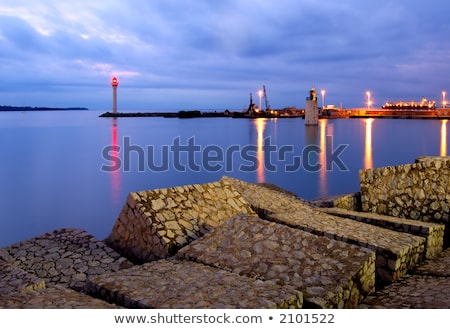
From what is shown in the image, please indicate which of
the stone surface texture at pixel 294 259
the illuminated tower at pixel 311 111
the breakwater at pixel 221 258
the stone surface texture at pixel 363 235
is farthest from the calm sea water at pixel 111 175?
the illuminated tower at pixel 311 111

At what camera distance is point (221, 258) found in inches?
204

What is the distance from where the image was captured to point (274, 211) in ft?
25.1

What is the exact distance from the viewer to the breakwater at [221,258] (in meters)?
4.21

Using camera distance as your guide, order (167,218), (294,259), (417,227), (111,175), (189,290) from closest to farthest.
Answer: (189,290) → (294,259) → (167,218) → (417,227) → (111,175)

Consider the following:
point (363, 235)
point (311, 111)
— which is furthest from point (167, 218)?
point (311, 111)

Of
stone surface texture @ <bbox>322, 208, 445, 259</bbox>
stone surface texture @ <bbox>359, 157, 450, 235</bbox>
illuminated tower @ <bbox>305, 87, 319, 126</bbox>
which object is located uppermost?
illuminated tower @ <bbox>305, 87, 319, 126</bbox>

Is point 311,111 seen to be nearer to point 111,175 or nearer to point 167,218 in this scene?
point 111,175

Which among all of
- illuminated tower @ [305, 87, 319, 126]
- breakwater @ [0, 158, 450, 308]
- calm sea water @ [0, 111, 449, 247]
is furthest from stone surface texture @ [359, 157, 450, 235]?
illuminated tower @ [305, 87, 319, 126]

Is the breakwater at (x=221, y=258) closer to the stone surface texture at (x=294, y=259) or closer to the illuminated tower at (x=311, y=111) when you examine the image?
the stone surface texture at (x=294, y=259)

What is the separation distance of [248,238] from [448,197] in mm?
4235

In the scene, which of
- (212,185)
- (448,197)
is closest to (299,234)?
(212,185)

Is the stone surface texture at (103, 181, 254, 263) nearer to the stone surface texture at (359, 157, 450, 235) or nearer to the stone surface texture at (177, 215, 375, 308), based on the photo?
the stone surface texture at (177, 215, 375, 308)

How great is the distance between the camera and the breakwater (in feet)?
13.8

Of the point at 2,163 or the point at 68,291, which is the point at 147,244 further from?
the point at 2,163
